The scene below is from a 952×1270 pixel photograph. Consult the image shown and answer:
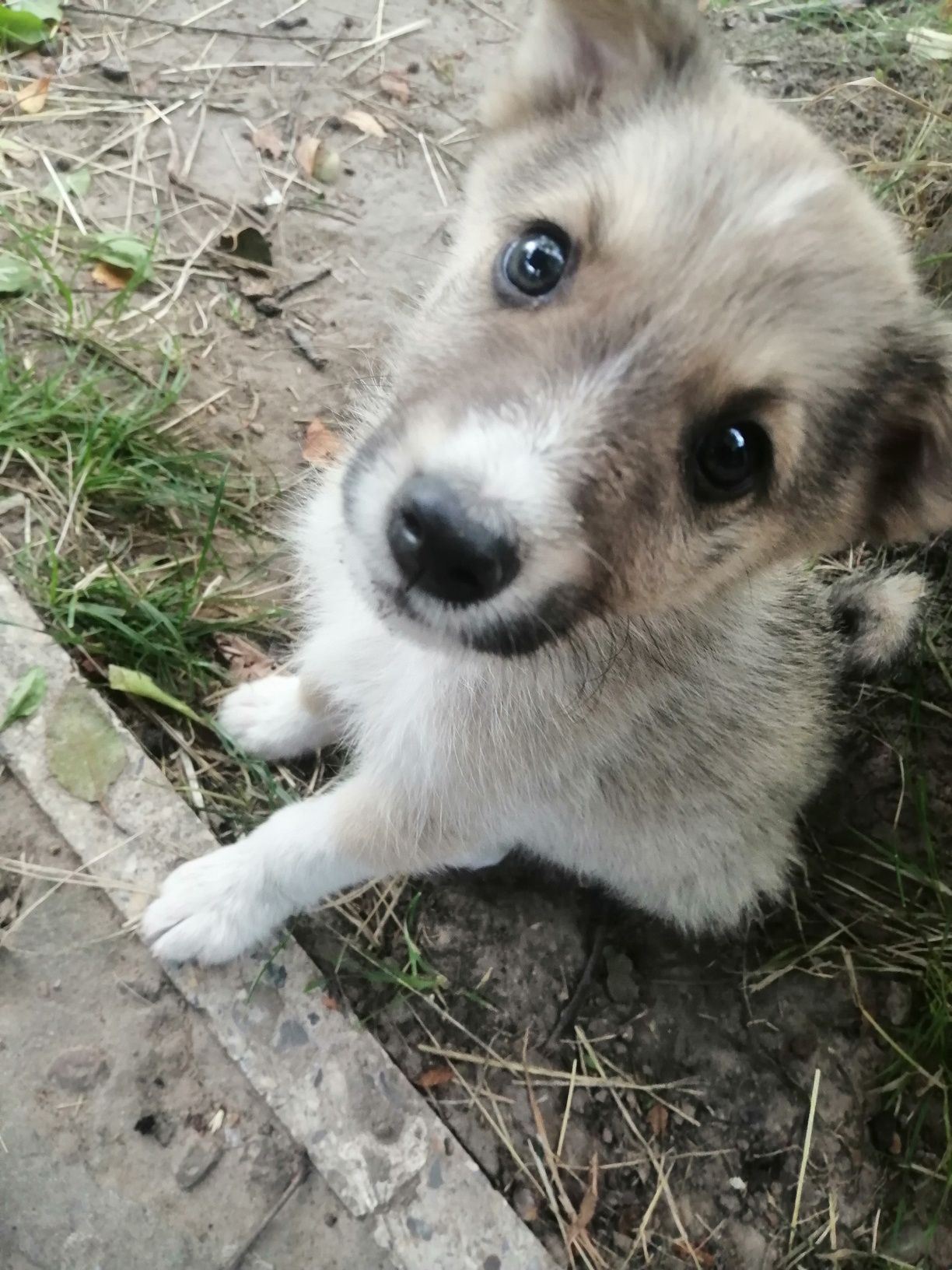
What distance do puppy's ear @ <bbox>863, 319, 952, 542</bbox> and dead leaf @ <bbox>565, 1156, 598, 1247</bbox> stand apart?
2.20 m

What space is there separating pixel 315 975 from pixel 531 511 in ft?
6.18

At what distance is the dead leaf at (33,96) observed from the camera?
4.34 metres

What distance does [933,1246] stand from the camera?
3225 millimetres

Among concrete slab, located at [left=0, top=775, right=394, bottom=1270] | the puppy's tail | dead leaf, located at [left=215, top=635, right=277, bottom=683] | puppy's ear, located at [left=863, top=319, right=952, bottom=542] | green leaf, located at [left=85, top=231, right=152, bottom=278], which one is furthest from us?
green leaf, located at [left=85, top=231, right=152, bottom=278]

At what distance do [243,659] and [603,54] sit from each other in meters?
2.34

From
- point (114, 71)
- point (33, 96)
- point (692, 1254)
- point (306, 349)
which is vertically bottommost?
point (692, 1254)

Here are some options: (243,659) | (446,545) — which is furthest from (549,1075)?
(446,545)

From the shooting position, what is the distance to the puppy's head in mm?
1810

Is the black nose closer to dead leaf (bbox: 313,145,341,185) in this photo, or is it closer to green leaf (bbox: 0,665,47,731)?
green leaf (bbox: 0,665,47,731)

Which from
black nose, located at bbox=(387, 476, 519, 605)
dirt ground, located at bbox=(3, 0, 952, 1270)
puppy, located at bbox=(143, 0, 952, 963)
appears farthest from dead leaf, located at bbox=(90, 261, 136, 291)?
black nose, located at bbox=(387, 476, 519, 605)

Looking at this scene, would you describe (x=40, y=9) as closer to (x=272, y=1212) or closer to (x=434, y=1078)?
(x=434, y=1078)

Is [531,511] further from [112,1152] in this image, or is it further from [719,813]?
[112,1152]

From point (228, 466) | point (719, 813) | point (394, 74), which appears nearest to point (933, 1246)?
point (719, 813)

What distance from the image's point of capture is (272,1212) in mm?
2699
